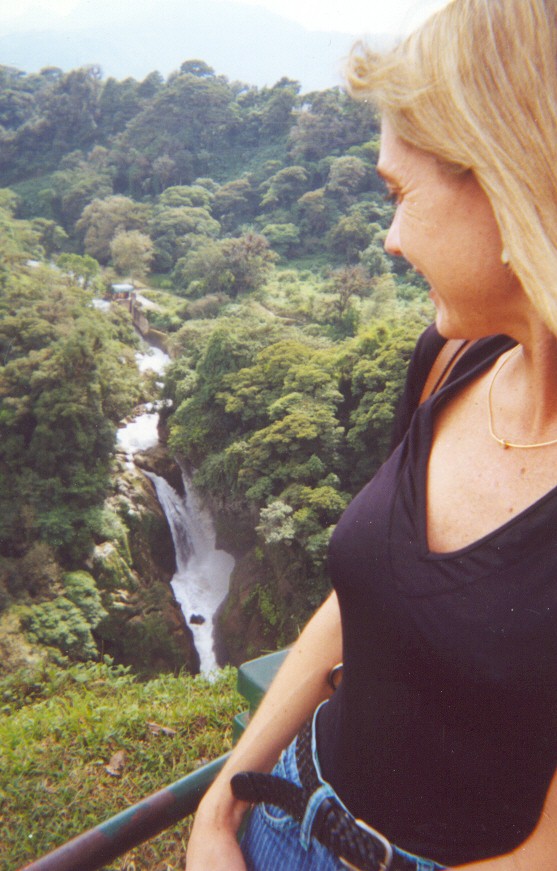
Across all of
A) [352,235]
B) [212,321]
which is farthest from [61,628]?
[352,235]

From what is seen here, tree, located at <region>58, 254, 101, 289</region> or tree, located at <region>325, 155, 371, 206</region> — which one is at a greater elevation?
tree, located at <region>325, 155, 371, 206</region>

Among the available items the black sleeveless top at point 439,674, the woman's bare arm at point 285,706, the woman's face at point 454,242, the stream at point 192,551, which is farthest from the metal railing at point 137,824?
the stream at point 192,551

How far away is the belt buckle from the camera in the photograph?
0.61m

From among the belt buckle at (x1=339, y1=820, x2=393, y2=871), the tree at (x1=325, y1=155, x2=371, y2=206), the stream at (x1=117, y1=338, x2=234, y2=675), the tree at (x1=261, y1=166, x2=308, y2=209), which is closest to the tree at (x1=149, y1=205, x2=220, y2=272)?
the tree at (x1=261, y1=166, x2=308, y2=209)

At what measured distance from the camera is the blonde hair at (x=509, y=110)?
50 centimetres

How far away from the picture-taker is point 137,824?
2.40 feet

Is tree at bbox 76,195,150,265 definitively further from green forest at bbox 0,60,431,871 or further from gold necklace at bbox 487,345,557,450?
gold necklace at bbox 487,345,557,450

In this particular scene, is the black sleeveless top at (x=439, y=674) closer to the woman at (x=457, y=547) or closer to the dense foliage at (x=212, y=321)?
the woman at (x=457, y=547)

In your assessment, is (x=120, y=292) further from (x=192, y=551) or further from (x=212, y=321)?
(x=192, y=551)

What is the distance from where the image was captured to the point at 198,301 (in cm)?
1878

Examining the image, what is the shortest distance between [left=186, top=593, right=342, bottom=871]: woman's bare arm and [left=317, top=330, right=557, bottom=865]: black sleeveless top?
6 centimetres

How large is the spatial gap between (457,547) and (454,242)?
299mm

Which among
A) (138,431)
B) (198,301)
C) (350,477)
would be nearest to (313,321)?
(198,301)

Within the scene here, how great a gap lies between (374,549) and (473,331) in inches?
9.9
